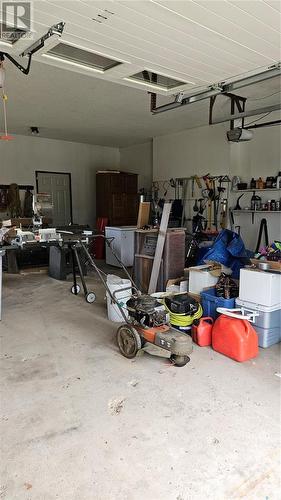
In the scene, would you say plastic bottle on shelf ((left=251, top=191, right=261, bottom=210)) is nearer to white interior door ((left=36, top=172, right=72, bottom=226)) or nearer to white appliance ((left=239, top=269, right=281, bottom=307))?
white appliance ((left=239, top=269, right=281, bottom=307))

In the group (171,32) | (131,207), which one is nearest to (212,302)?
(171,32)

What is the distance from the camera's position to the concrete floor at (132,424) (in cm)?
164

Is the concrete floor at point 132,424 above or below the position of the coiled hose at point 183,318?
below

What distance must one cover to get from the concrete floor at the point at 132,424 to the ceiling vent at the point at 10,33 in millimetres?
2497

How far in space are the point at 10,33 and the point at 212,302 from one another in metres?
2.80

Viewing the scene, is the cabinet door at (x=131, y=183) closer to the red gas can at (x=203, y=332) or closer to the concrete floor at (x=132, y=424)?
the concrete floor at (x=132, y=424)

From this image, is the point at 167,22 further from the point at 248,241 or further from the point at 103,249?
the point at 103,249

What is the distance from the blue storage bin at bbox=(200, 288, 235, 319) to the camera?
3.24 metres

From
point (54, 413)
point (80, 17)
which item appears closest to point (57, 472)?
point (54, 413)

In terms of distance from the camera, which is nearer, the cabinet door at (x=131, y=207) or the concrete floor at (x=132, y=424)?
the concrete floor at (x=132, y=424)

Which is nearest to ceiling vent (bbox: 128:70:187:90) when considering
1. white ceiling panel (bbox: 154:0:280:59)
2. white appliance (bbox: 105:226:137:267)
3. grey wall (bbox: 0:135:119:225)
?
white ceiling panel (bbox: 154:0:280:59)

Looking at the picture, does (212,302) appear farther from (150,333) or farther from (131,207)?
(131,207)

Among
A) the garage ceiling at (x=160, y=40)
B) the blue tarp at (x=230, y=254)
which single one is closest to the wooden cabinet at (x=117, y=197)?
the garage ceiling at (x=160, y=40)

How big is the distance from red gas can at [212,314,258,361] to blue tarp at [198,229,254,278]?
104cm
